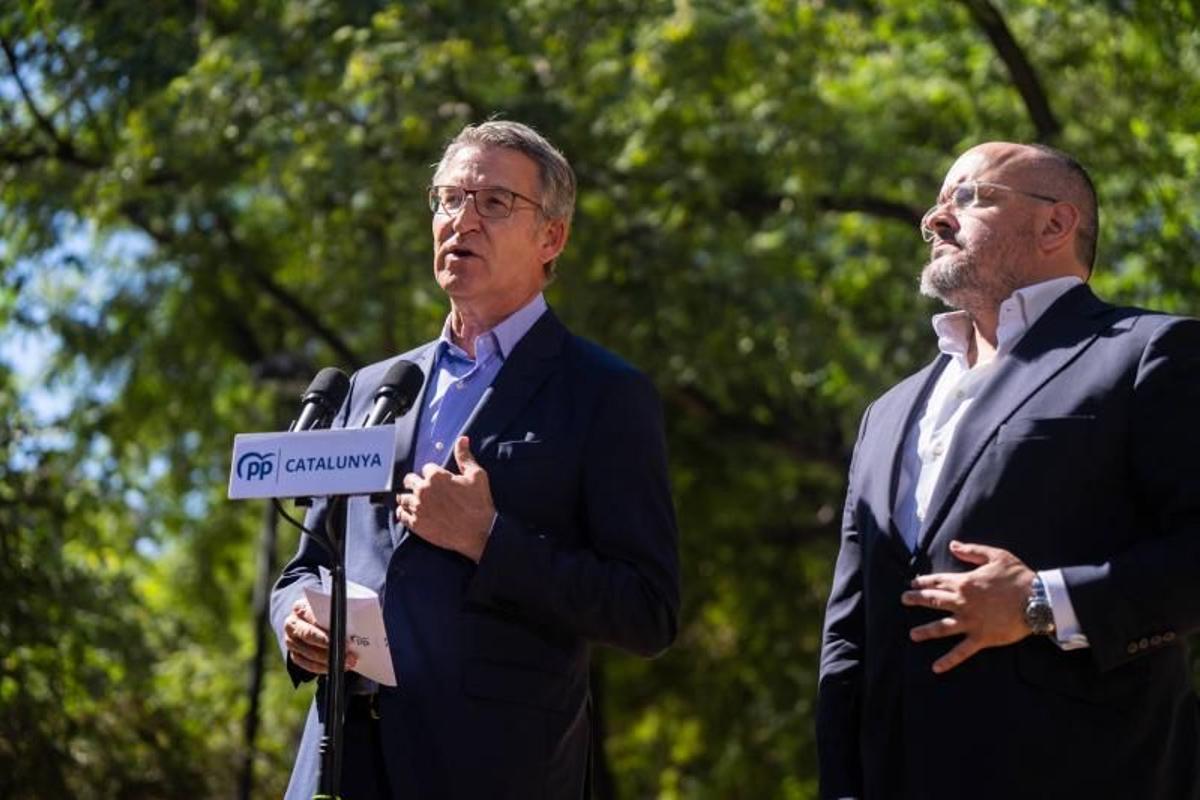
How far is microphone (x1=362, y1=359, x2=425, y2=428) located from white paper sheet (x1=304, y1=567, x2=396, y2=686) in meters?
0.34

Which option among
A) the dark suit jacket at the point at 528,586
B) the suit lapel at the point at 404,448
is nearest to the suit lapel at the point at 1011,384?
the dark suit jacket at the point at 528,586

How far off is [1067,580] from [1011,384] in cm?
48

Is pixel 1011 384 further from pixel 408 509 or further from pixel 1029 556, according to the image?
pixel 408 509

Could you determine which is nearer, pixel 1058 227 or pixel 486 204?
pixel 1058 227

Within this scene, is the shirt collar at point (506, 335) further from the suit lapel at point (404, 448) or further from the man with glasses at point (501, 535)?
the suit lapel at point (404, 448)

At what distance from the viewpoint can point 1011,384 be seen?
12.6 feet

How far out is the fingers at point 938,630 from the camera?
11.9 ft

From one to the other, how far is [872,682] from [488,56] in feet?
18.6

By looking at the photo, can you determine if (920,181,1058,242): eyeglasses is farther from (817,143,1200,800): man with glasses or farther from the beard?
the beard

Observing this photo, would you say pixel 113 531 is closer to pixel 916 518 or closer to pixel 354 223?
pixel 354 223

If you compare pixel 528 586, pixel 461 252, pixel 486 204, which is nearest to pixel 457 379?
pixel 461 252

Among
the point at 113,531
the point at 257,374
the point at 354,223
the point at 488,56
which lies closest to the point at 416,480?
the point at 488,56

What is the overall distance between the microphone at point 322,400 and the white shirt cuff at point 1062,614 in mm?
1476

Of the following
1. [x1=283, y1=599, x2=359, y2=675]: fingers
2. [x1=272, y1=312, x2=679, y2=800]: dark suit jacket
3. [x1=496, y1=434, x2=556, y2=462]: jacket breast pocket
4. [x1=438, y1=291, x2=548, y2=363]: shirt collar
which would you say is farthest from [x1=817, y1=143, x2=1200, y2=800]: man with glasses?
[x1=283, y1=599, x2=359, y2=675]: fingers
